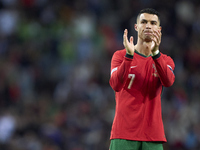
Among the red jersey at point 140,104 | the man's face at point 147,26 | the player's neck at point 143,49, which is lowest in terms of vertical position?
the red jersey at point 140,104

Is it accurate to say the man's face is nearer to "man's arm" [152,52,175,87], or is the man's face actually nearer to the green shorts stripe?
"man's arm" [152,52,175,87]

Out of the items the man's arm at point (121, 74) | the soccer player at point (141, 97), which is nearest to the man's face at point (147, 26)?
the soccer player at point (141, 97)

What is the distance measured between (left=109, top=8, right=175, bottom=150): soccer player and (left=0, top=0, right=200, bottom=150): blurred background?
423 centimetres

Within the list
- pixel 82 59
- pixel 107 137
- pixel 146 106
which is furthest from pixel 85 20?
pixel 146 106

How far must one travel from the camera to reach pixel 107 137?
8.65 m

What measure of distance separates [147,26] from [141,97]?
0.70 meters

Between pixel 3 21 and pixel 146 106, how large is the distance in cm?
837

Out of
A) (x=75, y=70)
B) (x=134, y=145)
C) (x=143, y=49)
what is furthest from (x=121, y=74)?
(x=75, y=70)

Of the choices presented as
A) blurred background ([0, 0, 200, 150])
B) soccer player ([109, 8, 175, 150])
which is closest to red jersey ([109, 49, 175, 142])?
soccer player ([109, 8, 175, 150])

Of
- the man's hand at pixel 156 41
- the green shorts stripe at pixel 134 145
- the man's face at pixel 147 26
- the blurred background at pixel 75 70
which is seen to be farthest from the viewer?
the blurred background at pixel 75 70

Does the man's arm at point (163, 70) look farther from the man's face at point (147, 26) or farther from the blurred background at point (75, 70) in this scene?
the blurred background at point (75, 70)

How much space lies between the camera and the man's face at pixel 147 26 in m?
4.29

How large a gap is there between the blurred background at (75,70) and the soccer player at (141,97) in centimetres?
423

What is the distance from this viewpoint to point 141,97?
4258 millimetres
